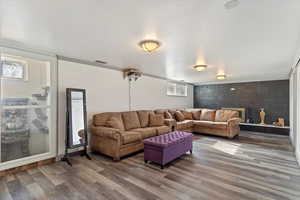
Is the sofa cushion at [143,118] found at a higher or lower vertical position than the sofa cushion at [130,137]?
higher

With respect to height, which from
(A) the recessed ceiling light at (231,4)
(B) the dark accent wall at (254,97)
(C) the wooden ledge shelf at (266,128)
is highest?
(A) the recessed ceiling light at (231,4)

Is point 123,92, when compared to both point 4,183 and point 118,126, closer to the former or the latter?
point 118,126

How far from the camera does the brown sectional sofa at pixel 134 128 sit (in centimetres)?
330

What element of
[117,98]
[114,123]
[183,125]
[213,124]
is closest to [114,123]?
[114,123]

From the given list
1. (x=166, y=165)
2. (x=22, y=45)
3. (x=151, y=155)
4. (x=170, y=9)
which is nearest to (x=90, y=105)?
(x=22, y=45)

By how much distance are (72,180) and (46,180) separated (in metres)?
0.43

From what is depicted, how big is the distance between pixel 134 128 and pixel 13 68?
3.02 metres

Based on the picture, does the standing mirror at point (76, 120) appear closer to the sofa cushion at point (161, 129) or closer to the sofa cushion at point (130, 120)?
the sofa cushion at point (130, 120)

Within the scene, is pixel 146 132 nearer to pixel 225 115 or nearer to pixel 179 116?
pixel 179 116

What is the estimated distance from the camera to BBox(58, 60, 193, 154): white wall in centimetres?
342

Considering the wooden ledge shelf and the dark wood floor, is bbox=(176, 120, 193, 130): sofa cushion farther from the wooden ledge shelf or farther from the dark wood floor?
the wooden ledge shelf

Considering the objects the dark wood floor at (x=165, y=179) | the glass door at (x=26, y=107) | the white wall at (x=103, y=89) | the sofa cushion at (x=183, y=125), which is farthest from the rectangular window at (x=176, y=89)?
the glass door at (x=26, y=107)

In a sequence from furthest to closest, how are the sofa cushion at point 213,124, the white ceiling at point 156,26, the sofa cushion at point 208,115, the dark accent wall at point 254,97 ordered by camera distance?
the sofa cushion at point 208,115 → the dark accent wall at point 254,97 → the sofa cushion at point 213,124 → the white ceiling at point 156,26

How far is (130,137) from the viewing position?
340 cm
